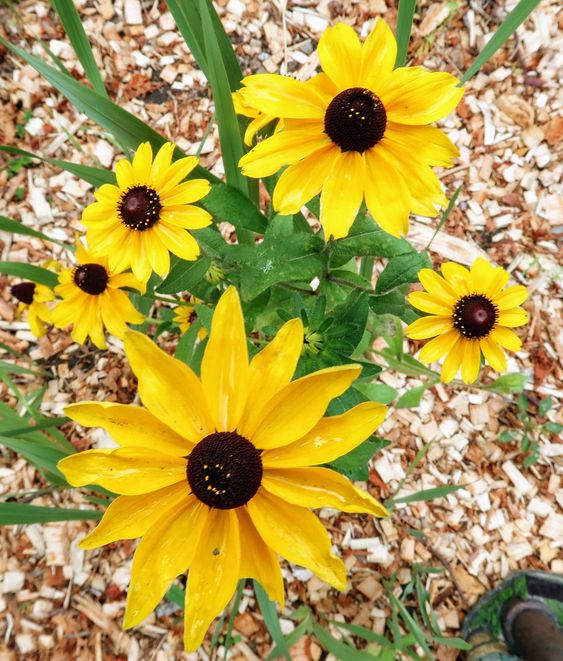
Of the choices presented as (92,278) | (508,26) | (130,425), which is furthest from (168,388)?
(508,26)

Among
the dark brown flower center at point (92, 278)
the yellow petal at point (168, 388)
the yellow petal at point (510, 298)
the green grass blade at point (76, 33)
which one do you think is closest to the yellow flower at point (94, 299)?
the dark brown flower center at point (92, 278)

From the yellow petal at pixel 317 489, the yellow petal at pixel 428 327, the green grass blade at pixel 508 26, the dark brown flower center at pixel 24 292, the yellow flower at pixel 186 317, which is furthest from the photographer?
the dark brown flower center at pixel 24 292

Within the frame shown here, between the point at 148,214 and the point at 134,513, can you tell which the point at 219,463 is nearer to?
the point at 134,513

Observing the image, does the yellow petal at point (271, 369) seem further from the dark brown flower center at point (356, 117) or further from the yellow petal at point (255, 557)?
the dark brown flower center at point (356, 117)

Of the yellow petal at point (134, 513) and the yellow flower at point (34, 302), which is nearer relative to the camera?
the yellow petal at point (134, 513)

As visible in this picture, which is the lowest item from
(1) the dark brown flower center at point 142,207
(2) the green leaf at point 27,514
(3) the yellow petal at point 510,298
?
(2) the green leaf at point 27,514

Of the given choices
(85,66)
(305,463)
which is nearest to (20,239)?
(85,66)

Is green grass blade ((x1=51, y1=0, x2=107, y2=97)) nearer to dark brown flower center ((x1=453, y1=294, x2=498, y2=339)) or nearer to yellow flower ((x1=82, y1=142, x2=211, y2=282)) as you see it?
yellow flower ((x1=82, y1=142, x2=211, y2=282))
